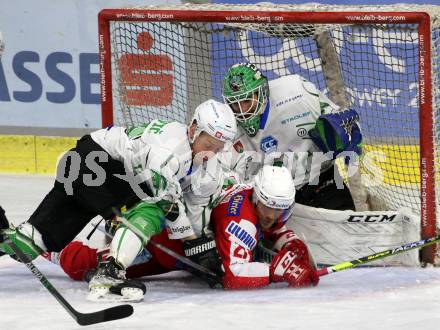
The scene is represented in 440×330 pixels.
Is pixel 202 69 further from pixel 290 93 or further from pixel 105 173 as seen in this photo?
pixel 105 173

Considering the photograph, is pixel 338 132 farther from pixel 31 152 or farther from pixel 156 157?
pixel 31 152

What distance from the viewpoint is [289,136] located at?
4.21 metres

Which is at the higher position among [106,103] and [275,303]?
[106,103]

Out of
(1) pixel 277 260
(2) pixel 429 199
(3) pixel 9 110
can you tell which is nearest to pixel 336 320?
(1) pixel 277 260

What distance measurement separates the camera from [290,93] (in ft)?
13.8

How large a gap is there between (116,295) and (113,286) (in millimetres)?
31

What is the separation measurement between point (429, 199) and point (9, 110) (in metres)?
3.05

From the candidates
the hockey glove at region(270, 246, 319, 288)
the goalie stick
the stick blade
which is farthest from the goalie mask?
the stick blade

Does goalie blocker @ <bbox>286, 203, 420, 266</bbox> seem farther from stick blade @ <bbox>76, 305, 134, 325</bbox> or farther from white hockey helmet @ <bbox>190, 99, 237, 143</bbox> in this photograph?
stick blade @ <bbox>76, 305, 134, 325</bbox>

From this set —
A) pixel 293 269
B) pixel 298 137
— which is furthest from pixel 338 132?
pixel 293 269

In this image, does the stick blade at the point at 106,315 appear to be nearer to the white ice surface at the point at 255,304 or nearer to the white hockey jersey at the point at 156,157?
the white ice surface at the point at 255,304

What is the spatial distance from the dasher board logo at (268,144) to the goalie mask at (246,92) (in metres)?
0.18

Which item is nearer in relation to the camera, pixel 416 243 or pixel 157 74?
pixel 416 243

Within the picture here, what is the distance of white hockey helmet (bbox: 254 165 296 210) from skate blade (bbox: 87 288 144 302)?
0.53 m
